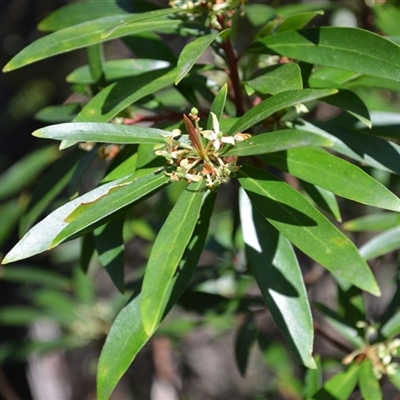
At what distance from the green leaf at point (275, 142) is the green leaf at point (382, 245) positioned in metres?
0.54

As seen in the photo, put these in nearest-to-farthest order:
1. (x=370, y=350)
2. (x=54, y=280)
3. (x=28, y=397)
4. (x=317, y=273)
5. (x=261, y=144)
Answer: (x=261, y=144), (x=370, y=350), (x=317, y=273), (x=54, y=280), (x=28, y=397)

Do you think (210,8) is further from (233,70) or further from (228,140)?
(228,140)

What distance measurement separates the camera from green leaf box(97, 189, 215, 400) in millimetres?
756

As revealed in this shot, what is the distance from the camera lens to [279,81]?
0.72 metres

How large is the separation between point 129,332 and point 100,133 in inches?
10.6

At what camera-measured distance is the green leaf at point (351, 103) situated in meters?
0.78

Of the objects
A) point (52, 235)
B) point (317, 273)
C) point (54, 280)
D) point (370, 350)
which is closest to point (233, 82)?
point (52, 235)

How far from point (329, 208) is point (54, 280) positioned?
4.12 feet

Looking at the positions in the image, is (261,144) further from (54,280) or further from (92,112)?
(54,280)

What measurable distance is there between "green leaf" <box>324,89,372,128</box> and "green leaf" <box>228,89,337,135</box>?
0.60 ft

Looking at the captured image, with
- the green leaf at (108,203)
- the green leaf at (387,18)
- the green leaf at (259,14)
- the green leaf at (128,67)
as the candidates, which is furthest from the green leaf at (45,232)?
the green leaf at (387,18)

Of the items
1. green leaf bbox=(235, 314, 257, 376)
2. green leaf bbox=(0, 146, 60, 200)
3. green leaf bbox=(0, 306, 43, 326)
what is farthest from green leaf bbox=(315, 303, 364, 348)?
green leaf bbox=(0, 306, 43, 326)

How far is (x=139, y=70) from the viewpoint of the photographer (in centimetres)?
95

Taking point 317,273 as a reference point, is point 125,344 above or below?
above
